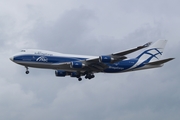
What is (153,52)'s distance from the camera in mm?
87250

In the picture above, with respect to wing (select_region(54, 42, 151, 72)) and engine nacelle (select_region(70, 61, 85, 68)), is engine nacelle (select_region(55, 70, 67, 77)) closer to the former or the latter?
wing (select_region(54, 42, 151, 72))

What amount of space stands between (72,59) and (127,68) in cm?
1130

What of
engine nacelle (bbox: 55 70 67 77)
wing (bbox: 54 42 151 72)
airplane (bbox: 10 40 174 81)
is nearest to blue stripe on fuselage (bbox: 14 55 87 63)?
airplane (bbox: 10 40 174 81)

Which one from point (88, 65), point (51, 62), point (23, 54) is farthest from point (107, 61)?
point (23, 54)

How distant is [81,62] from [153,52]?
18.0 metres

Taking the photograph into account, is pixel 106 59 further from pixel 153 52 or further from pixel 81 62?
pixel 153 52

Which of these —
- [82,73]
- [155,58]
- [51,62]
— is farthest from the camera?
[155,58]

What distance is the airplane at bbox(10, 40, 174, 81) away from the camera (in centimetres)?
7469

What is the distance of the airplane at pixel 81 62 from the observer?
245ft

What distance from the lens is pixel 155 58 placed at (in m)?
86.8

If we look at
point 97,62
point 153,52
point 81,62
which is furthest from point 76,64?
point 153,52

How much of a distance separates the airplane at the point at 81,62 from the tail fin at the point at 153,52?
0.48m

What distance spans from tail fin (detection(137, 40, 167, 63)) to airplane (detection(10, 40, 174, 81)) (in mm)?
482

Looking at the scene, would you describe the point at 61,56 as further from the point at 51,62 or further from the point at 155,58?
the point at 155,58
